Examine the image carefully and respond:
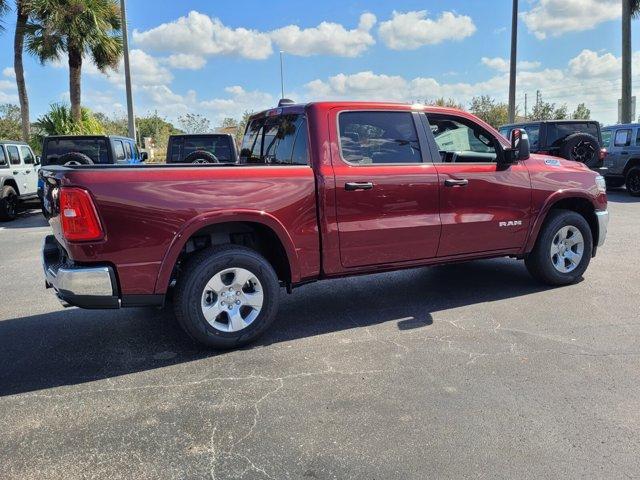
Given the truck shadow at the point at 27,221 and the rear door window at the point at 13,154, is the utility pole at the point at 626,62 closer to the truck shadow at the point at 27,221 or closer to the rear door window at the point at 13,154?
the truck shadow at the point at 27,221

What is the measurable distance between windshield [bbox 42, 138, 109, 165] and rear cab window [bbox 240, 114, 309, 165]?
6.89 metres

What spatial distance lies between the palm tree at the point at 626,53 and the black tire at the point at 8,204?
70.1ft

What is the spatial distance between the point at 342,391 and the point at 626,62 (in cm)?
2263

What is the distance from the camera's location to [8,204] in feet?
39.5

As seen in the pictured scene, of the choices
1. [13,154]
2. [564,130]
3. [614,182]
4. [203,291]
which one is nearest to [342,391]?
[203,291]

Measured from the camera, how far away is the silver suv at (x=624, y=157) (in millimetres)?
14242

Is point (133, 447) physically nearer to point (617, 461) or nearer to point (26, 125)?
point (617, 461)

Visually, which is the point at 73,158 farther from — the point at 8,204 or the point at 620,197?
the point at 620,197

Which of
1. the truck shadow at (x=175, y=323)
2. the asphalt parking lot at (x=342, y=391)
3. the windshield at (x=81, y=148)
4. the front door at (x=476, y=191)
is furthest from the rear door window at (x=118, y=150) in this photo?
the front door at (x=476, y=191)

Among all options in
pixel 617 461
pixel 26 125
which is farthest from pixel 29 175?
pixel 617 461

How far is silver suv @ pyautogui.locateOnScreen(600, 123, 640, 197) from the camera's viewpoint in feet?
46.7

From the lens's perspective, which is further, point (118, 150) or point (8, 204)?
point (118, 150)

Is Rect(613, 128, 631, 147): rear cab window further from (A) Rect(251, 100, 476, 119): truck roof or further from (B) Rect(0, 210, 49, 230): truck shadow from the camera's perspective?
(B) Rect(0, 210, 49, 230): truck shadow

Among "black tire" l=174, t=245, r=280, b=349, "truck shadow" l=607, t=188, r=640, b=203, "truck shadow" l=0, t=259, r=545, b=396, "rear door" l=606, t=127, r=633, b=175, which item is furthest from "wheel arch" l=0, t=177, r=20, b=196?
"rear door" l=606, t=127, r=633, b=175
